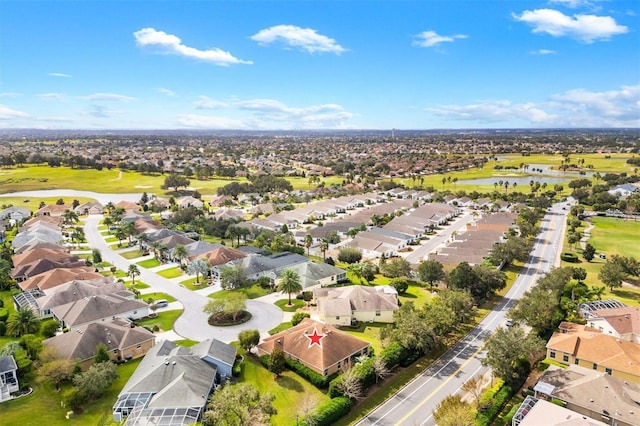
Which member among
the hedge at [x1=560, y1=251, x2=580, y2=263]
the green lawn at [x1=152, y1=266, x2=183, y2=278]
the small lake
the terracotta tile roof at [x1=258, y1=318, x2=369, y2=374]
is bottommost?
the green lawn at [x1=152, y1=266, x2=183, y2=278]

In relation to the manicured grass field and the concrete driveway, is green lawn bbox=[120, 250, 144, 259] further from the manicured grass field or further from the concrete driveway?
the manicured grass field

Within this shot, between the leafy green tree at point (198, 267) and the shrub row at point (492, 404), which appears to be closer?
the shrub row at point (492, 404)

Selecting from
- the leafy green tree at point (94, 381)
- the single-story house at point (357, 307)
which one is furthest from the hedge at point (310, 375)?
the leafy green tree at point (94, 381)

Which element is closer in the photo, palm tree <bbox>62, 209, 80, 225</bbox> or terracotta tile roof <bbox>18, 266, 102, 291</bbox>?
terracotta tile roof <bbox>18, 266, 102, 291</bbox>

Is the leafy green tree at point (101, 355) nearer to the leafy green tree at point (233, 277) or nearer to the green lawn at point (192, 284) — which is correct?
the leafy green tree at point (233, 277)

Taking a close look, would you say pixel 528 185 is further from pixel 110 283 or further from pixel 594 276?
pixel 110 283

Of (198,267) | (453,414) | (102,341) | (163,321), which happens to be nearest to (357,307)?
(453,414)

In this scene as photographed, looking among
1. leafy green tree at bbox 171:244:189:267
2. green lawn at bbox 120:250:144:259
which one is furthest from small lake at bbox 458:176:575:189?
green lawn at bbox 120:250:144:259
